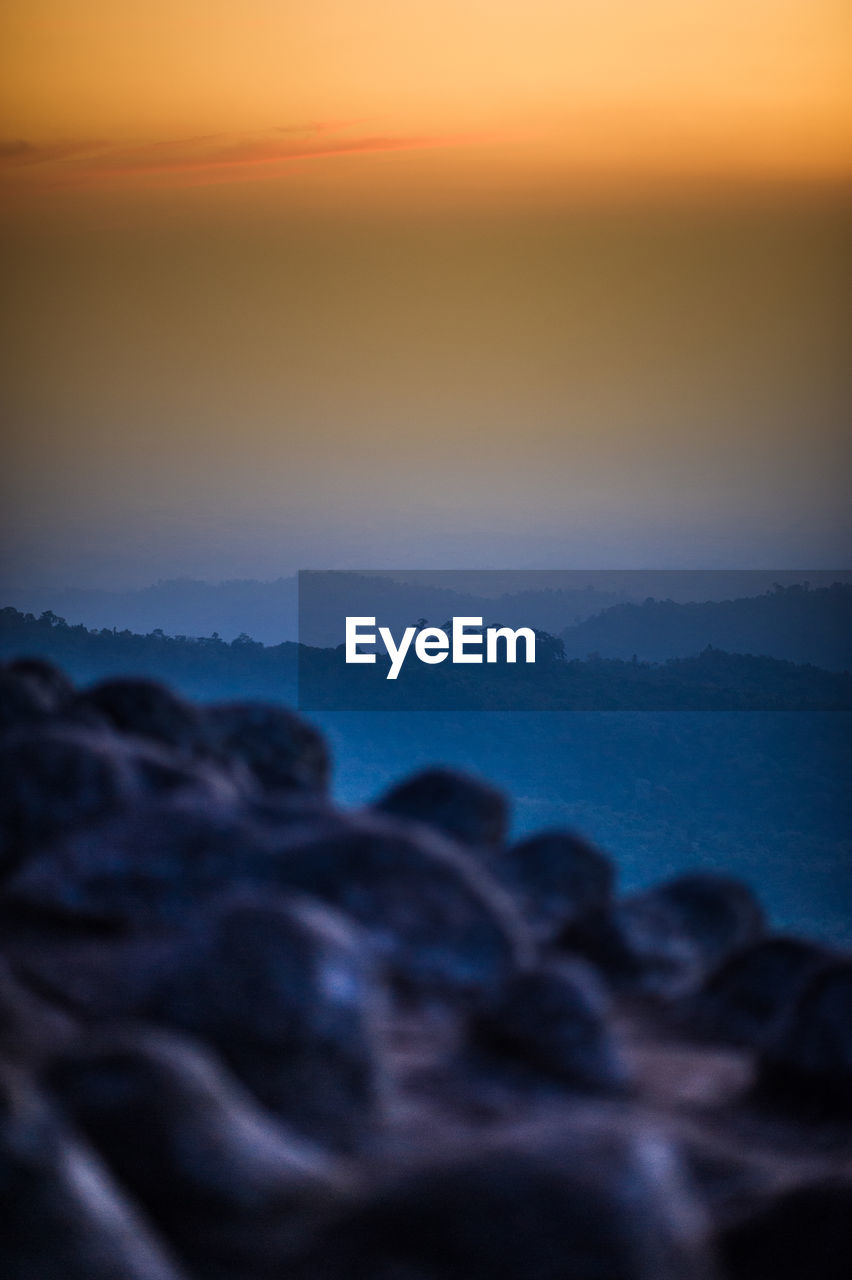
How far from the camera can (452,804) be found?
4.82 meters

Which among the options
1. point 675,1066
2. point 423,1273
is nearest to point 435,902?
point 675,1066

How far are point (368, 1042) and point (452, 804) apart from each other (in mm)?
2261

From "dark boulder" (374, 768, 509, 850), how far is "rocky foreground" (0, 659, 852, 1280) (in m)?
0.01

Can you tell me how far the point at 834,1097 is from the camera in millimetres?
3031

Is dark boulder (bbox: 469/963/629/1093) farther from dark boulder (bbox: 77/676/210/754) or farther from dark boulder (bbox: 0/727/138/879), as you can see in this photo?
dark boulder (bbox: 77/676/210/754)

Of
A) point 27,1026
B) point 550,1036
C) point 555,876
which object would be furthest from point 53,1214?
point 555,876

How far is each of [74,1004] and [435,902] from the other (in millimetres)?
846

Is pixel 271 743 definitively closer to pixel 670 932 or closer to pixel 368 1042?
pixel 670 932

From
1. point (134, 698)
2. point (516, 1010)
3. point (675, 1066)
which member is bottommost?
point (675, 1066)

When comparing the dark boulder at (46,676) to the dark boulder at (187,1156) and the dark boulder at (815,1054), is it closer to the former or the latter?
the dark boulder at (815,1054)

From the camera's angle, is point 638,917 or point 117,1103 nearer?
point 117,1103

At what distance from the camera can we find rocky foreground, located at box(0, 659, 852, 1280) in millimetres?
1851

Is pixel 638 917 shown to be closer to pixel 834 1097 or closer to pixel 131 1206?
pixel 834 1097

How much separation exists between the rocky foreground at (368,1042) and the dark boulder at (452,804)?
0.01 metres
